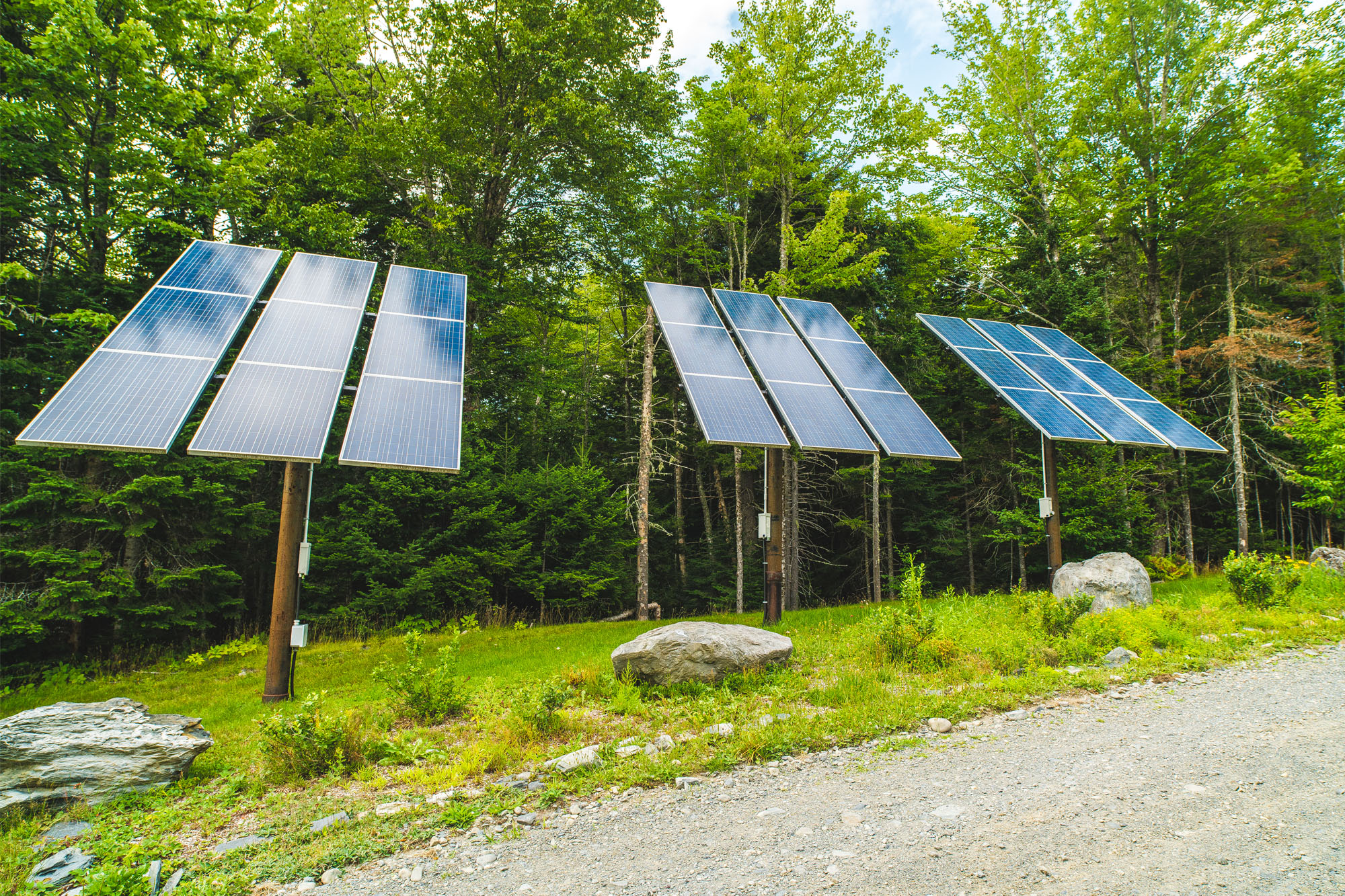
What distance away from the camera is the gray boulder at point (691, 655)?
6277 mm

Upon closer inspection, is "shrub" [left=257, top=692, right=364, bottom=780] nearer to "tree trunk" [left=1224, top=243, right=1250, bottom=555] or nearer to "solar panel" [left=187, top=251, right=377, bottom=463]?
"solar panel" [left=187, top=251, right=377, bottom=463]

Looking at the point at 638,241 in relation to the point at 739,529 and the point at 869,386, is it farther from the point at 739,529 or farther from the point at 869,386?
the point at 869,386

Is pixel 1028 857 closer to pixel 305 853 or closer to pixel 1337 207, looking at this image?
pixel 305 853

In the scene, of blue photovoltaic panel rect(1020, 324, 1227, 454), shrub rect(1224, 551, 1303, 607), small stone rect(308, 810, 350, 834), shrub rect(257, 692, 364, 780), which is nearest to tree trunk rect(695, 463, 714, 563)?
blue photovoltaic panel rect(1020, 324, 1227, 454)

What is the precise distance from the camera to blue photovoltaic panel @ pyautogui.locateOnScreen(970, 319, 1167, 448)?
10.1 m

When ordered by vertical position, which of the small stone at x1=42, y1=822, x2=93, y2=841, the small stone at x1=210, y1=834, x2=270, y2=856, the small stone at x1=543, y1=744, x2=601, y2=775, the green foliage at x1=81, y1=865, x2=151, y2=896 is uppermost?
the small stone at x1=543, y1=744, x2=601, y2=775

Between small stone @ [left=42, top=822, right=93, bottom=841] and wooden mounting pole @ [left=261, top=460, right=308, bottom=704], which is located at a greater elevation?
wooden mounting pole @ [left=261, top=460, right=308, bottom=704]

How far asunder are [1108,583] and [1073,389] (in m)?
4.14

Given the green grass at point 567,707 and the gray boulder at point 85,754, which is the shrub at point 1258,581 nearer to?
the green grass at point 567,707

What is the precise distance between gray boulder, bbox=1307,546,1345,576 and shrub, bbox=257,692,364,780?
15621 mm

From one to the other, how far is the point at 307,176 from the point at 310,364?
30.2 ft

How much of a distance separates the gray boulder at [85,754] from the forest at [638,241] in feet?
23.6

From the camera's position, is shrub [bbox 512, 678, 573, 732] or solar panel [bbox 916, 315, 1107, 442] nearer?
shrub [bbox 512, 678, 573, 732]

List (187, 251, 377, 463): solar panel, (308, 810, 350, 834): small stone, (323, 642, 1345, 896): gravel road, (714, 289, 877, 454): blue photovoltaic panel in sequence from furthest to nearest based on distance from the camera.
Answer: (714, 289, 877, 454): blue photovoltaic panel, (187, 251, 377, 463): solar panel, (308, 810, 350, 834): small stone, (323, 642, 1345, 896): gravel road
